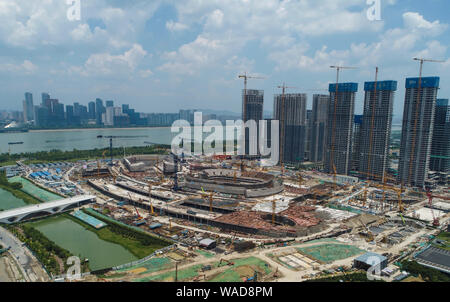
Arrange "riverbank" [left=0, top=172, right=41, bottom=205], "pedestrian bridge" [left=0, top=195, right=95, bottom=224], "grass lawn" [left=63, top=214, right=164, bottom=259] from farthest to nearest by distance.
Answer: "riverbank" [left=0, top=172, right=41, bottom=205]
"pedestrian bridge" [left=0, top=195, right=95, bottom=224]
"grass lawn" [left=63, top=214, right=164, bottom=259]

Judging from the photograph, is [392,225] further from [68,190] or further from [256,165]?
[68,190]

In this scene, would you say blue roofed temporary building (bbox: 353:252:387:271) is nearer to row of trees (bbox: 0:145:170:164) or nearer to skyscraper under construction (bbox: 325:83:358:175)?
skyscraper under construction (bbox: 325:83:358:175)

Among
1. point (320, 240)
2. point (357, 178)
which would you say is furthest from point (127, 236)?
point (357, 178)

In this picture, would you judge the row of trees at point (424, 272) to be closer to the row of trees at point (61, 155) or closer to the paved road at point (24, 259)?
the paved road at point (24, 259)

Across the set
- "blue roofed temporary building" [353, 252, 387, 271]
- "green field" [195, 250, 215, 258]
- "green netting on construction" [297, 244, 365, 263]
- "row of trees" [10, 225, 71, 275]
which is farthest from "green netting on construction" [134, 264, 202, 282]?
"blue roofed temporary building" [353, 252, 387, 271]

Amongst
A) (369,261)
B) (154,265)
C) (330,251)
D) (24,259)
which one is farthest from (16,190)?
(369,261)

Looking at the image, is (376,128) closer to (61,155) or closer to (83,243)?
(83,243)

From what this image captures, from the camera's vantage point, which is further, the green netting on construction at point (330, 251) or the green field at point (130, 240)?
the green field at point (130, 240)

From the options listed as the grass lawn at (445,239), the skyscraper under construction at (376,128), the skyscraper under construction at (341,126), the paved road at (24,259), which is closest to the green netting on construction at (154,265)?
the paved road at (24,259)
